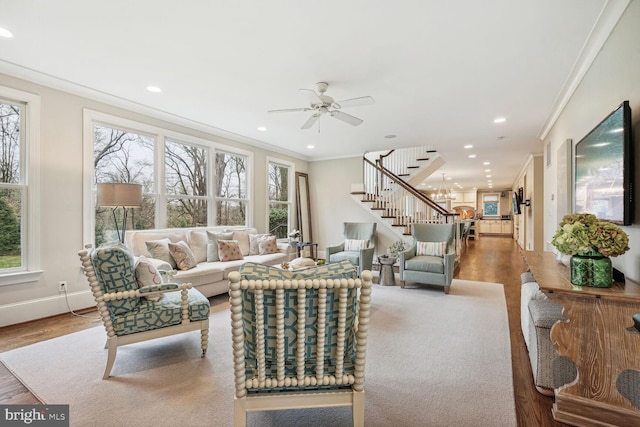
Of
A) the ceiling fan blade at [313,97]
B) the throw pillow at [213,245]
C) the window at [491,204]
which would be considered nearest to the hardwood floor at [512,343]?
the throw pillow at [213,245]

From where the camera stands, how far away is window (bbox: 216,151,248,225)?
555 centimetres

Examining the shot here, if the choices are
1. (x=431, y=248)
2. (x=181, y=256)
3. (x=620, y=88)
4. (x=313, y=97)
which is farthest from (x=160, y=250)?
(x=620, y=88)

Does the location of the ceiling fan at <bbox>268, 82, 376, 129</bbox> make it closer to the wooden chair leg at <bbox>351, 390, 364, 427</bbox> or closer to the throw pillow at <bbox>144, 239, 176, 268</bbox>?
the throw pillow at <bbox>144, 239, 176, 268</bbox>

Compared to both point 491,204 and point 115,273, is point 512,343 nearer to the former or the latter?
point 115,273

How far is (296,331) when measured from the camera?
1276 mm

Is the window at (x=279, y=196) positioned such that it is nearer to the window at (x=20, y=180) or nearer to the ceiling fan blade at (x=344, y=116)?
the ceiling fan blade at (x=344, y=116)

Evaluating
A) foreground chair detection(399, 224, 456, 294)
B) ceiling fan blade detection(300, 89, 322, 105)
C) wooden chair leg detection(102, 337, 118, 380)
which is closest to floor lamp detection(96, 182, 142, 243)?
wooden chair leg detection(102, 337, 118, 380)

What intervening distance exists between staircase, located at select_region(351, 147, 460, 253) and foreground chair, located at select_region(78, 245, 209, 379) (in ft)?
15.4

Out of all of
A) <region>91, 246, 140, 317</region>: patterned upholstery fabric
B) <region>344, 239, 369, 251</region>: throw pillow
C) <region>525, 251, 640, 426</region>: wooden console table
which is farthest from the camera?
<region>344, 239, 369, 251</region>: throw pillow

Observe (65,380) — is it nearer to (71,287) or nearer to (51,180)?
(71,287)

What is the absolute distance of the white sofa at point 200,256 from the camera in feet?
12.5

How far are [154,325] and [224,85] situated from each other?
104 inches

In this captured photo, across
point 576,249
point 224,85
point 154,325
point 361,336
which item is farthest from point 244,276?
point 224,85

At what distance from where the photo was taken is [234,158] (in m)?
5.91
